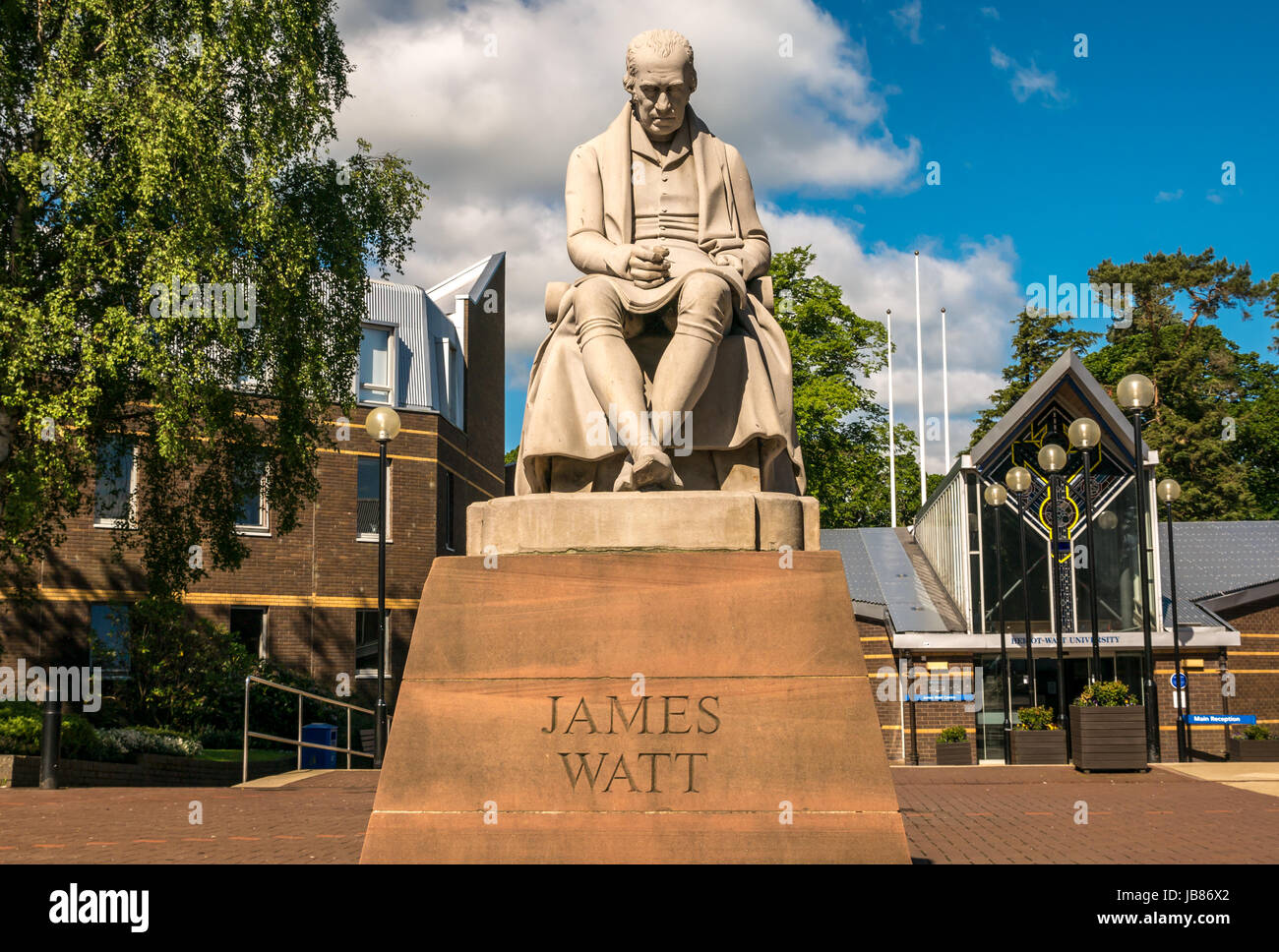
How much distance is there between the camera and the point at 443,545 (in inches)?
1378

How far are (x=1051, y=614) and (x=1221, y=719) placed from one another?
4592 millimetres

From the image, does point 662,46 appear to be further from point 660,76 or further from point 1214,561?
point 1214,561

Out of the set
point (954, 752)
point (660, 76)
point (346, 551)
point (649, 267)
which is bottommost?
point (954, 752)

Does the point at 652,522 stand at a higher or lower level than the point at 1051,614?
higher

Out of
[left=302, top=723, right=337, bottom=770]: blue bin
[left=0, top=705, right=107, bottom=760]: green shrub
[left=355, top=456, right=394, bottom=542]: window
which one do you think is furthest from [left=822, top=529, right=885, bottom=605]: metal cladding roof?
[left=0, top=705, right=107, bottom=760]: green shrub

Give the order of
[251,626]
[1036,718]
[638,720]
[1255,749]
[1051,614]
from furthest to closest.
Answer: [251,626], [1051,614], [1255,749], [1036,718], [638,720]

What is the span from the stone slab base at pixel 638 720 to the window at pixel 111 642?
20.5 metres

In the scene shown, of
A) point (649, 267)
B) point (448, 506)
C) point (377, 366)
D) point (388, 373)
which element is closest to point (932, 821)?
point (649, 267)

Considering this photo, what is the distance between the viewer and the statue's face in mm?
7129

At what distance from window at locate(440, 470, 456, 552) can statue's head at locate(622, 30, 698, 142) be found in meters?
28.2

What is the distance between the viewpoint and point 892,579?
3155cm

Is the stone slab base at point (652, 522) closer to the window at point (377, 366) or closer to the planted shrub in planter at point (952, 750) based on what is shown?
the planted shrub in planter at point (952, 750)
